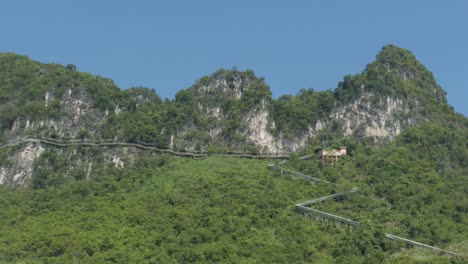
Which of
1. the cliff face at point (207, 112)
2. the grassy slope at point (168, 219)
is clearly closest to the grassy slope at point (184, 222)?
the grassy slope at point (168, 219)

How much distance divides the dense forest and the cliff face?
12cm

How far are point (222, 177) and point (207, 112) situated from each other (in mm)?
12090

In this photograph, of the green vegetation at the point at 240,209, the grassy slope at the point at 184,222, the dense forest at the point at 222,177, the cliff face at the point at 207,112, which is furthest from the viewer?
the cliff face at the point at 207,112

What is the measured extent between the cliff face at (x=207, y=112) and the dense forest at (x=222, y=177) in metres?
0.12

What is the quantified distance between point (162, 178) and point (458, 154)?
19.9 m

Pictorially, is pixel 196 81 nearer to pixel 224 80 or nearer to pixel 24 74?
pixel 224 80

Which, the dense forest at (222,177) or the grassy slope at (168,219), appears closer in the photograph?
the grassy slope at (168,219)

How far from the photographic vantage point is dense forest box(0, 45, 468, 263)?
47.9 m

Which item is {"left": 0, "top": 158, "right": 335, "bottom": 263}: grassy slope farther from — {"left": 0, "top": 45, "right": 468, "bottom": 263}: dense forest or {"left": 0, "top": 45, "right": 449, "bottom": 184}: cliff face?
{"left": 0, "top": 45, "right": 449, "bottom": 184}: cliff face

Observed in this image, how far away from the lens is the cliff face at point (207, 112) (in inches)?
2621

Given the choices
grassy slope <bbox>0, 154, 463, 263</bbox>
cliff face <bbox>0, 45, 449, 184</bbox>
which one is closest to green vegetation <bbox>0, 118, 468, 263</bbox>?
grassy slope <bbox>0, 154, 463, 263</bbox>

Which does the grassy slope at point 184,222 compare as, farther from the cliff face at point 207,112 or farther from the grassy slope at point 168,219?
the cliff face at point 207,112

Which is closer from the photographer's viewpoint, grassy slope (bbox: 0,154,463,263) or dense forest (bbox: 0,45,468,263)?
grassy slope (bbox: 0,154,463,263)

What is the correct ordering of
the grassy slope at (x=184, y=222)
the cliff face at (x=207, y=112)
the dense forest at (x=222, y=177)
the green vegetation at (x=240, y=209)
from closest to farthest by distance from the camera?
the grassy slope at (x=184, y=222) < the green vegetation at (x=240, y=209) < the dense forest at (x=222, y=177) < the cliff face at (x=207, y=112)
